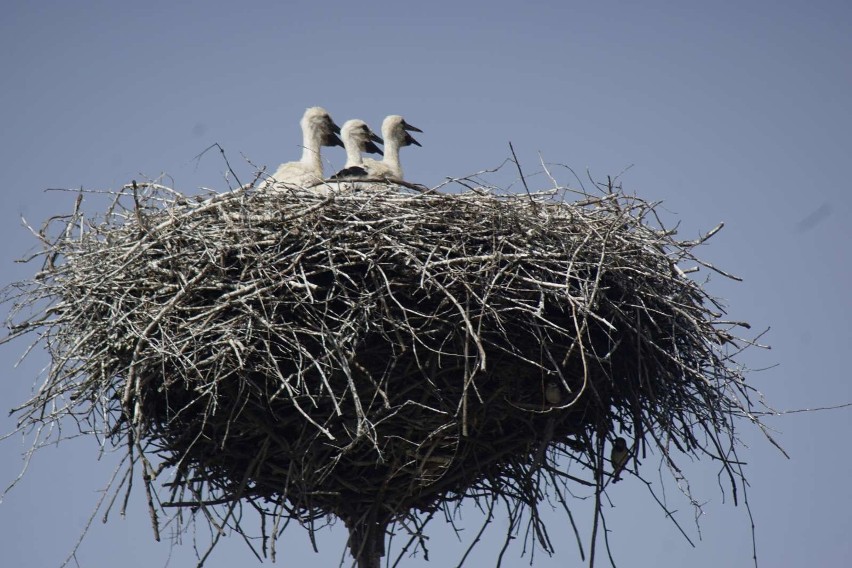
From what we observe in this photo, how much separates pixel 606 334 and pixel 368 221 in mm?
1272

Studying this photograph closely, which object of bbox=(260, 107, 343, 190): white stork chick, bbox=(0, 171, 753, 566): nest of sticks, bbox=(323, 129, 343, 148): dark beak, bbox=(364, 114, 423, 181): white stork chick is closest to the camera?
bbox=(0, 171, 753, 566): nest of sticks

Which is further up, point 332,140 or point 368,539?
point 332,140

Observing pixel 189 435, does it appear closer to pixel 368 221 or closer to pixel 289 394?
pixel 289 394

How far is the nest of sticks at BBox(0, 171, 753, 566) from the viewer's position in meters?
6.50

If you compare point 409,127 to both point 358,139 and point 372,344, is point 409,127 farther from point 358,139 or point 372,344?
point 372,344

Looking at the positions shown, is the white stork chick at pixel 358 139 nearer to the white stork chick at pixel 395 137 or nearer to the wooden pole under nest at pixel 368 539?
the white stork chick at pixel 395 137

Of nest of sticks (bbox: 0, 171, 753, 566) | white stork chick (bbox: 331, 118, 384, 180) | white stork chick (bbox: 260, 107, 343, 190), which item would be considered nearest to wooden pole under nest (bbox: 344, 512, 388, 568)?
nest of sticks (bbox: 0, 171, 753, 566)

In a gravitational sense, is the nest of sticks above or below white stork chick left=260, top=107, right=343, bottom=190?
below

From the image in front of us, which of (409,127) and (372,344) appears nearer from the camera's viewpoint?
(372,344)

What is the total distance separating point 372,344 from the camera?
6727mm

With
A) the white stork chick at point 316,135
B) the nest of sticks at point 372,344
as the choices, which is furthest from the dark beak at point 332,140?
the nest of sticks at point 372,344

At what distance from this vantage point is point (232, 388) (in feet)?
21.7

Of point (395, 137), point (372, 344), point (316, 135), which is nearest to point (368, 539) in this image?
point (372, 344)

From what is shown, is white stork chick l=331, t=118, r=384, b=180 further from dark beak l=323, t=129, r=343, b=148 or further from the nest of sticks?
the nest of sticks
